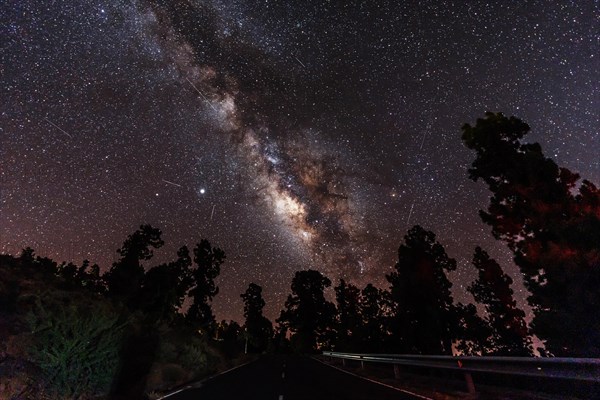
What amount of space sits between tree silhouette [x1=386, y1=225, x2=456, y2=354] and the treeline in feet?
0.39

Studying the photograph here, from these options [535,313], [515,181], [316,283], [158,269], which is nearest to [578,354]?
[535,313]

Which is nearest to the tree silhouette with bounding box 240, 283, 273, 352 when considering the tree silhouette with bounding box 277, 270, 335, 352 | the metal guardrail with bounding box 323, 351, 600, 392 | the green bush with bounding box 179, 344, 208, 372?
the tree silhouette with bounding box 277, 270, 335, 352

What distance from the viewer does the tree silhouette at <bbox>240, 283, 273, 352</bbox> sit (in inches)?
4488

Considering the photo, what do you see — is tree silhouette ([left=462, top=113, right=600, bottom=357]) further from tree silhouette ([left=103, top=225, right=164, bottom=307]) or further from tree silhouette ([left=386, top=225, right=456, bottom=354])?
tree silhouette ([left=103, top=225, right=164, bottom=307])

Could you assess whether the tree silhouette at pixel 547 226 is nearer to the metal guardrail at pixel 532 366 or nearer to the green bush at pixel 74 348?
the metal guardrail at pixel 532 366

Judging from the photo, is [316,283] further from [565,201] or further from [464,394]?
[464,394]

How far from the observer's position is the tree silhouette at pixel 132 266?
59.2m

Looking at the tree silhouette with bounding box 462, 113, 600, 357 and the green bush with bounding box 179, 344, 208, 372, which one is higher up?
the tree silhouette with bounding box 462, 113, 600, 357

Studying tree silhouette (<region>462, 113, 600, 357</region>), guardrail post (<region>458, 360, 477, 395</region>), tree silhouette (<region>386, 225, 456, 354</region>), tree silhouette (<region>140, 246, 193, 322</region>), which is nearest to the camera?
guardrail post (<region>458, 360, 477, 395</region>)

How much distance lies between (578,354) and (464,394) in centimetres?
1160

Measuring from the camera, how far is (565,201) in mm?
22391

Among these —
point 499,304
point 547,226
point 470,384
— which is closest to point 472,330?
point 499,304

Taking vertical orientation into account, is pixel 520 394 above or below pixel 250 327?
below

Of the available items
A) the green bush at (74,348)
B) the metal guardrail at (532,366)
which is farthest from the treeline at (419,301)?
the metal guardrail at (532,366)
